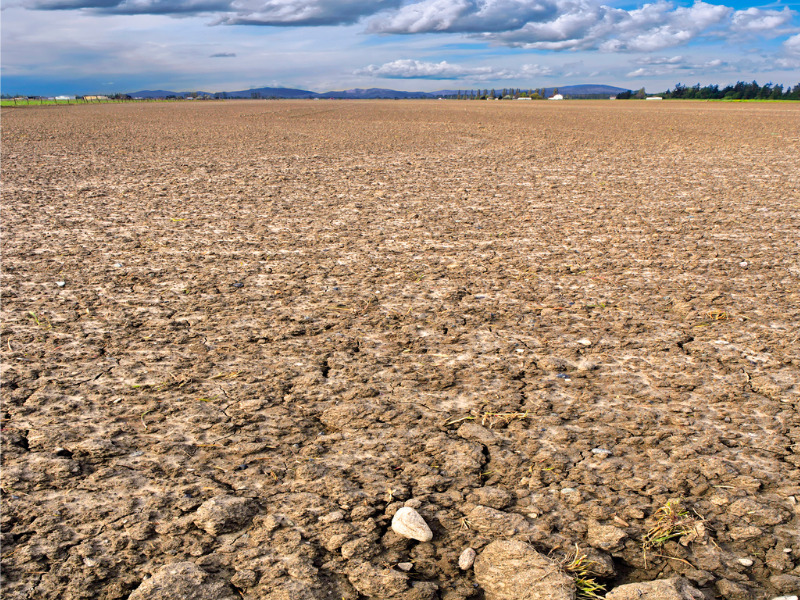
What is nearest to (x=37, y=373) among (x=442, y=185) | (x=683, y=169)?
(x=442, y=185)

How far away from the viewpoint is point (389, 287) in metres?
3.89

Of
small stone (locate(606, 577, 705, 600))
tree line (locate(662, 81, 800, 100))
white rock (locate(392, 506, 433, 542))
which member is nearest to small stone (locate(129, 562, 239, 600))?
white rock (locate(392, 506, 433, 542))

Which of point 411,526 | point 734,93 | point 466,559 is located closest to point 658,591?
point 466,559

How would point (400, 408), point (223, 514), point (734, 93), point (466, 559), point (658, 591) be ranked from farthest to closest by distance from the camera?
point (734, 93) < point (400, 408) < point (223, 514) < point (466, 559) < point (658, 591)

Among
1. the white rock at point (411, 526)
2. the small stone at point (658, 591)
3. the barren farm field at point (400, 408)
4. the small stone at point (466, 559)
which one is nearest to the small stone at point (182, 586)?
the barren farm field at point (400, 408)

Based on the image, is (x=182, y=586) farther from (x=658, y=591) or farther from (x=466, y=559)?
(x=658, y=591)

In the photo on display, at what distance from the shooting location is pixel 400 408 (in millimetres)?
2477

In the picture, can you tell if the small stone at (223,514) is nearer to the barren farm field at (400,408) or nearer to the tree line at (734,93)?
the barren farm field at (400,408)

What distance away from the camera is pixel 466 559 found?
171cm

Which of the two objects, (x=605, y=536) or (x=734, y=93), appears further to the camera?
(x=734, y=93)

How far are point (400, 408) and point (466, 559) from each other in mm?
836

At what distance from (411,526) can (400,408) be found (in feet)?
2.33

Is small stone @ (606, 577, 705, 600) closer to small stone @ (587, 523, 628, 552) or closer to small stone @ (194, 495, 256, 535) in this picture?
small stone @ (587, 523, 628, 552)

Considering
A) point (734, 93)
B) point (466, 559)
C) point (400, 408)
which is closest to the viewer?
point (466, 559)
